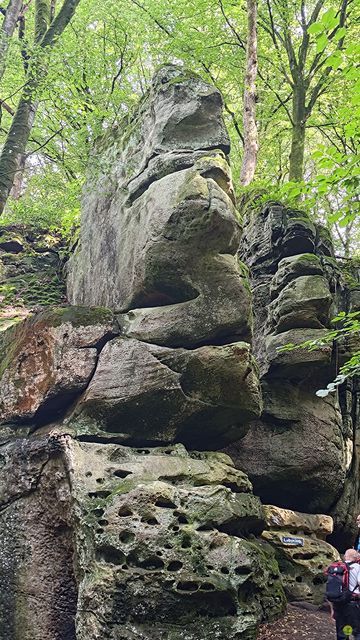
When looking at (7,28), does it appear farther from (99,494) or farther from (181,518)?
(181,518)

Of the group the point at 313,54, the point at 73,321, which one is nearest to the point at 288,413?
the point at 73,321

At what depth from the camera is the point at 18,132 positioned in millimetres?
11406

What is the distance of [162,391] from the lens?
8.59 meters

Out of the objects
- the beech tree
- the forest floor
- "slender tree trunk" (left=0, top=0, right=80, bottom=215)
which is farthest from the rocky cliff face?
the beech tree

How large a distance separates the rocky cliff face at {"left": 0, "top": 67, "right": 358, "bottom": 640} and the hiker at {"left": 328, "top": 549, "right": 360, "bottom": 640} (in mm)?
1061

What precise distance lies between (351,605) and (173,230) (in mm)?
6072

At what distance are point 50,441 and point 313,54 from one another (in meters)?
19.9

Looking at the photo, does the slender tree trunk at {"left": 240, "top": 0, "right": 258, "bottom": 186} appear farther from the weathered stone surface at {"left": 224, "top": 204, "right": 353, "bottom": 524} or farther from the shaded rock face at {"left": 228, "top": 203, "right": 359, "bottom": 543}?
the weathered stone surface at {"left": 224, "top": 204, "right": 353, "bottom": 524}

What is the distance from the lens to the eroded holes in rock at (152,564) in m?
6.82

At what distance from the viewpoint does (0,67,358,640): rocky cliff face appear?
22.7 ft

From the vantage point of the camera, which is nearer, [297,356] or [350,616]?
[350,616]

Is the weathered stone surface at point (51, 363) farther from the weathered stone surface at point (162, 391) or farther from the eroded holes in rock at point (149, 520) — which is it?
the eroded holes in rock at point (149, 520)

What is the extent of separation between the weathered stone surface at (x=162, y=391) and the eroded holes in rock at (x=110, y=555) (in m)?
2.00

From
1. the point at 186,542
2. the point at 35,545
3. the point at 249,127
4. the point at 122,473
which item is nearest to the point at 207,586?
the point at 186,542
